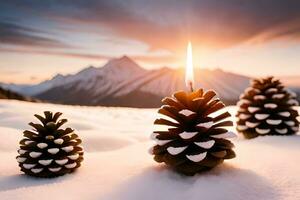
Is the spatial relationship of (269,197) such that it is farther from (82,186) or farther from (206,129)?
(82,186)

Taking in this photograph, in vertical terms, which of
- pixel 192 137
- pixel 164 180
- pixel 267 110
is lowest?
pixel 164 180

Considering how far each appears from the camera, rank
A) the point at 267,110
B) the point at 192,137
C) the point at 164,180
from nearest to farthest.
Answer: the point at 164,180 → the point at 192,137 → the point at 267,110

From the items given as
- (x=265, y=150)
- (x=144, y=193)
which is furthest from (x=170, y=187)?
(x=265, y=150)

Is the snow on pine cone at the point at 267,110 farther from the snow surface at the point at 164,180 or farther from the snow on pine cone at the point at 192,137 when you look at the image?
the snow on pine cone at the point at 192,137

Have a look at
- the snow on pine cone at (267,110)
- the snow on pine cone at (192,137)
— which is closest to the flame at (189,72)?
the snow on pine cone at (192,137)

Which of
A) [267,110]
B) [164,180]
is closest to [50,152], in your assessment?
[164,180]

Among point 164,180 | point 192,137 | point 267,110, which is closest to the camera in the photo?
point 164,180

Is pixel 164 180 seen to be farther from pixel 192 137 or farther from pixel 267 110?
pixel 267 110
